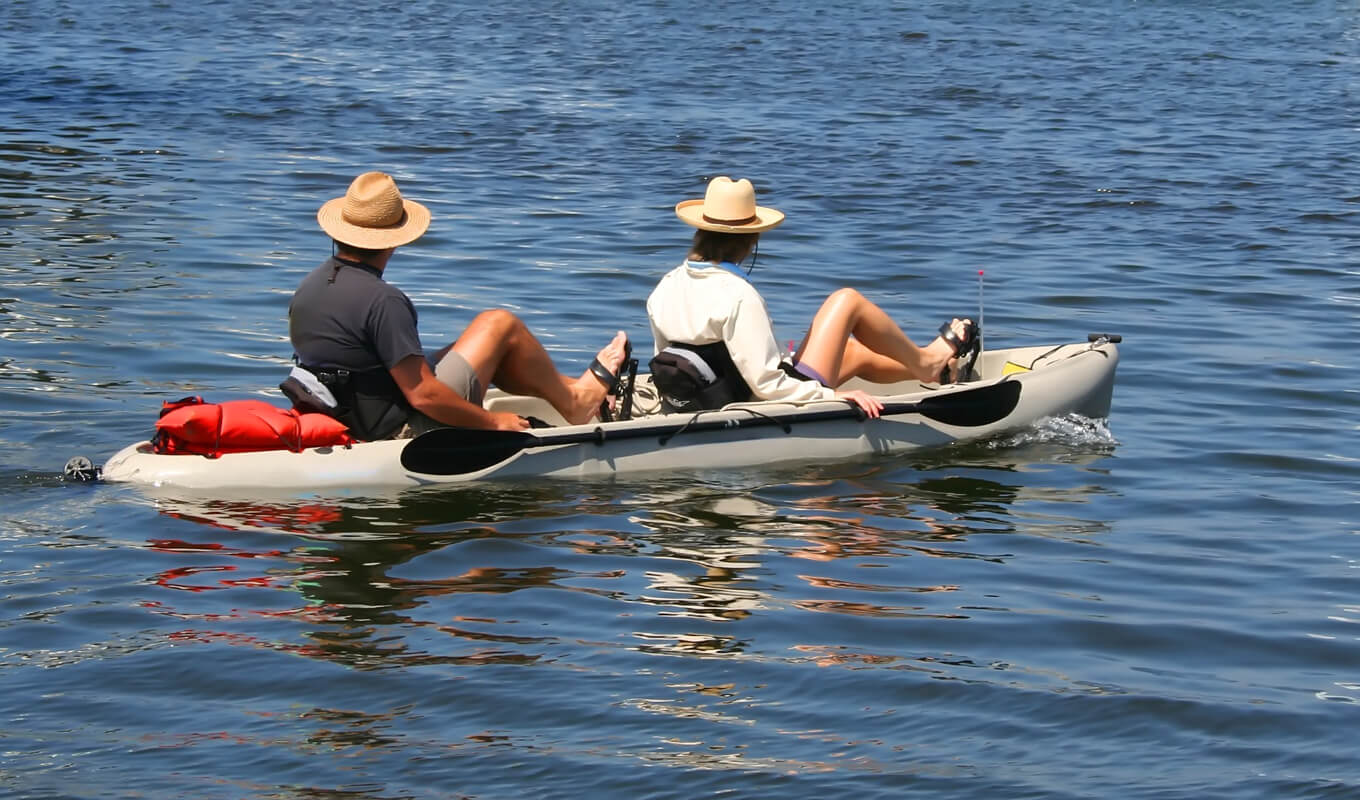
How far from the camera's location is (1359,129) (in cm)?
1856

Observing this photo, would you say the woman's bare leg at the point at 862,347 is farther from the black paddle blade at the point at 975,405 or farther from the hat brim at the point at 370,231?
the hat brim at the point at 370,231

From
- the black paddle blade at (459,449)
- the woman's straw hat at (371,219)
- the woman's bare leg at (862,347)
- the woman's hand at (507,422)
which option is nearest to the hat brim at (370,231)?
the woman's straw hat at (371,219)

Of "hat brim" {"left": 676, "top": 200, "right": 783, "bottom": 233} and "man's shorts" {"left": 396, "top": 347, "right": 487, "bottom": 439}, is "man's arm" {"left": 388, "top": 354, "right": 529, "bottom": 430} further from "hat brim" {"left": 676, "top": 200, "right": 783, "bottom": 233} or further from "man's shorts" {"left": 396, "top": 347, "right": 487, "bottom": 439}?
"hat brim" {"left": 676, "top": 200, "right": 783, "bottom": 233}

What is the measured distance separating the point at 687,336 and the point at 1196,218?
8.07m

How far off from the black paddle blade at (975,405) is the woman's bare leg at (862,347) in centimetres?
41

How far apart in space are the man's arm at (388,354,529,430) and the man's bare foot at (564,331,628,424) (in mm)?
578

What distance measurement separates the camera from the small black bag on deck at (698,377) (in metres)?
7.82

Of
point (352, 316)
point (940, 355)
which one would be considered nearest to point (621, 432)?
point (352, 316)

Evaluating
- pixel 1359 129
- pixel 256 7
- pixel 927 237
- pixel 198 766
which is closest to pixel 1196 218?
pixel 927 237

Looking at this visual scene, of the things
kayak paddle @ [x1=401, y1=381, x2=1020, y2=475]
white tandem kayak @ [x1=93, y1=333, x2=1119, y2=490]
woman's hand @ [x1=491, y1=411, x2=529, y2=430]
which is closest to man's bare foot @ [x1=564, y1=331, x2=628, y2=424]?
white tandem kayak @ [x1=93, y1=333, x2=1119, y2=490]

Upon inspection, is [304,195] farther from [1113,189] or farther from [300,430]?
[300,430]

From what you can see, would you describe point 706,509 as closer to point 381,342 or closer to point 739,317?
point 739,317

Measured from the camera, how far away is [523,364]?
7.80 m

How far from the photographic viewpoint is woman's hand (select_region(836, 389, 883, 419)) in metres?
8.02
